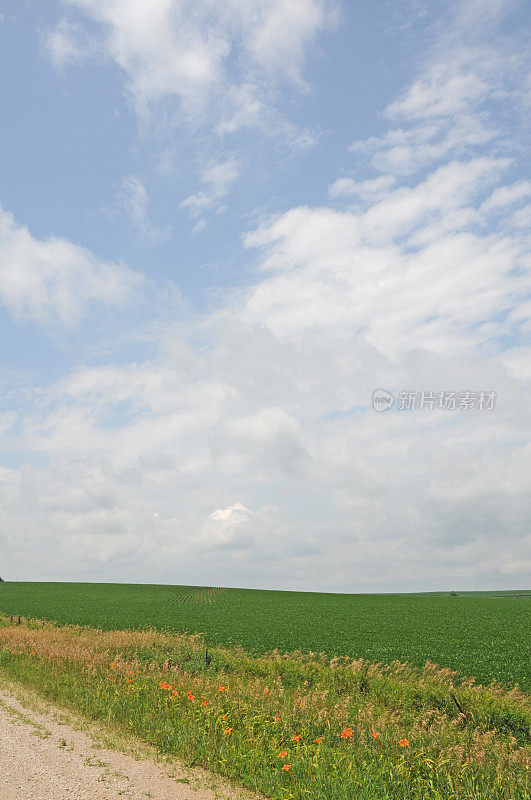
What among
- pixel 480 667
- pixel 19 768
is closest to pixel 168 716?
pixel 19 768

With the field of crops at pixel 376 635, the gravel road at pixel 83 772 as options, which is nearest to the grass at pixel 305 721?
the gravel road at pixel 83 772

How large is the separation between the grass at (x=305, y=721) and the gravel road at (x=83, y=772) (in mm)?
515

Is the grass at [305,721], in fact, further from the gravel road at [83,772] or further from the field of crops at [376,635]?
the field of crops at [376,635]

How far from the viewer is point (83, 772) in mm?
8062

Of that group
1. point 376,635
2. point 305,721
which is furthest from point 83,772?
point 376,635

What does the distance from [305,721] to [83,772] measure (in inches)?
160

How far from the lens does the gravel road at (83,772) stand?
7402 mm

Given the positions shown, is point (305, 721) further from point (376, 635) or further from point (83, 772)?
point (376, 635)

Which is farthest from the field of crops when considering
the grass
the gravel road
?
the gravel road

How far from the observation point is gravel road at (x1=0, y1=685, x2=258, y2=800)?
7.40 m

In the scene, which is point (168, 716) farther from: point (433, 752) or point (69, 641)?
point (69, 641)

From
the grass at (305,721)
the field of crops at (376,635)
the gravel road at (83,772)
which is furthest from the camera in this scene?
the field of crops at (376,635)

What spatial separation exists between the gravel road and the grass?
515 mm

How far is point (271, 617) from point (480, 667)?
24075 mm
